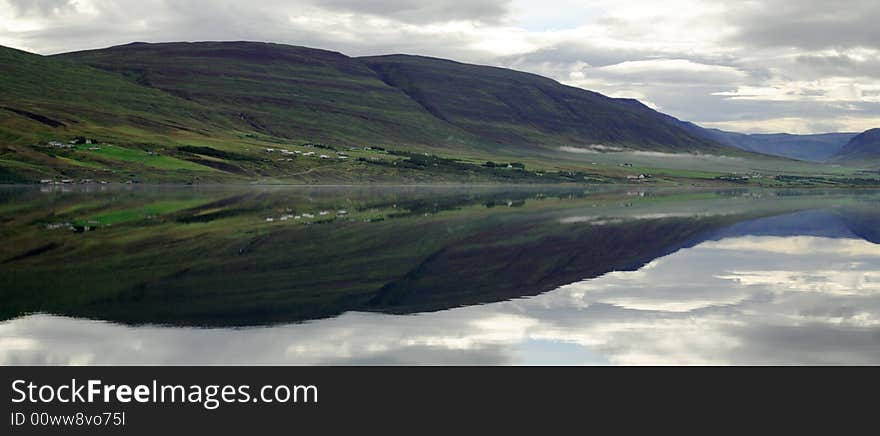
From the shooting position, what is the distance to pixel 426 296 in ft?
120

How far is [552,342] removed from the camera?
27.0 meters

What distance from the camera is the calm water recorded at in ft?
84.4

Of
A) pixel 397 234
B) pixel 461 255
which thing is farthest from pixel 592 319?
pixel 397 234

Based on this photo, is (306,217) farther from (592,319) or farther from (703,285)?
(592,319)

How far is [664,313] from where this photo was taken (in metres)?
33.0

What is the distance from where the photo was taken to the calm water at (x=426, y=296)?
2572 centimetres

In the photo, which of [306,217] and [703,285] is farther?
[306,217]

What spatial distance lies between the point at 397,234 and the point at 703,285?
31.5 meters
